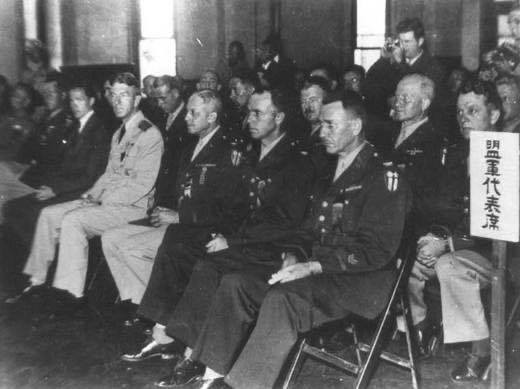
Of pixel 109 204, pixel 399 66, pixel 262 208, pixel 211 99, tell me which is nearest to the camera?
pixel 262 208

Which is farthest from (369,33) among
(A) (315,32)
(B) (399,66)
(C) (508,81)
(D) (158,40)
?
(C) (508,81)

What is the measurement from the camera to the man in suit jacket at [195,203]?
4.27 meters

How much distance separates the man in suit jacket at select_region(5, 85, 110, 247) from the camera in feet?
17.0

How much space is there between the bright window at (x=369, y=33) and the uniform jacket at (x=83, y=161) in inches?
173

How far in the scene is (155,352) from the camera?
3.98 meters

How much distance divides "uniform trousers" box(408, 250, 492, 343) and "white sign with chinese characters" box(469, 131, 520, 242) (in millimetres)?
582

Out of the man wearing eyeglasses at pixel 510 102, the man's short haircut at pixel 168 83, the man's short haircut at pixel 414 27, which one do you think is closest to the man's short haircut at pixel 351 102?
the man wearing eyeglasses at pixel 510 102

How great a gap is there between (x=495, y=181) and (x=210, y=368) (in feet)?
5.29

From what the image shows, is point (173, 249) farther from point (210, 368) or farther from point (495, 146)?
point (495, 146)

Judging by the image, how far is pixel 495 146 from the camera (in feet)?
9.47

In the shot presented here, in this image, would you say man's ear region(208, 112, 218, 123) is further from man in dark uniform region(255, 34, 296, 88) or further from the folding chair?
man in dark uniform region(255, 34, 296, 88)

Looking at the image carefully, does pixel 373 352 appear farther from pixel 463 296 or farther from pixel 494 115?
pixel 494 115

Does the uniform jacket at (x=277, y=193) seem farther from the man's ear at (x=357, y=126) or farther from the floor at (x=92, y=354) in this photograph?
the floor at (x=92, y=354)

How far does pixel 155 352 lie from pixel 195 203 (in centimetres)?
98
